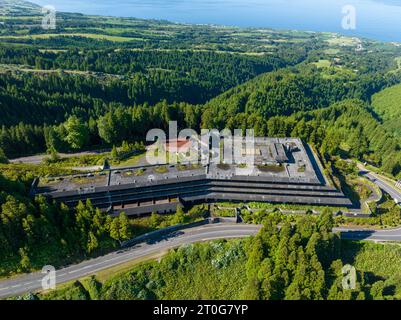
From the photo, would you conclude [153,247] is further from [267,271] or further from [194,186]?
[267,271]

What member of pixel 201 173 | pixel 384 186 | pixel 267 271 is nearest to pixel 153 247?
pixel 201 173

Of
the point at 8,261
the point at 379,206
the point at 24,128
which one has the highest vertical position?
the point at 24,128

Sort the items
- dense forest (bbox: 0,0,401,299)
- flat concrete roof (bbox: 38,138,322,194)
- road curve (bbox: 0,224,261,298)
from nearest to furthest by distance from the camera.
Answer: road curve (bbox: 0,224,261,298), dense forest (bbox: 0,0,401,299), flat concrete roof (bbox: 38,138,322,194)

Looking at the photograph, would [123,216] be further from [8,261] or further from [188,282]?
[8,261]

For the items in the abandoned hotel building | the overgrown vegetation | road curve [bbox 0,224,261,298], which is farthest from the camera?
the abandoned hotel building

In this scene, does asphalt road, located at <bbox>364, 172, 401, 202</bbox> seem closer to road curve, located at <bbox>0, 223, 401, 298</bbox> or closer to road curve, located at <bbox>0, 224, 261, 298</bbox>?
road curve, located at <bbox>0, 223, 401, 298</bbox>

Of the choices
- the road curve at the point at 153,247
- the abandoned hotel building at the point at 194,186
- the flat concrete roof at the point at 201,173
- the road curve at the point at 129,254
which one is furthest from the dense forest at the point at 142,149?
the flat concrete roof at the point at 201,173

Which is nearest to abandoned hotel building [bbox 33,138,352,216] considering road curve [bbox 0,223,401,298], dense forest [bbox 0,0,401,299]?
dense forest [bbox 0,0,401,299]
